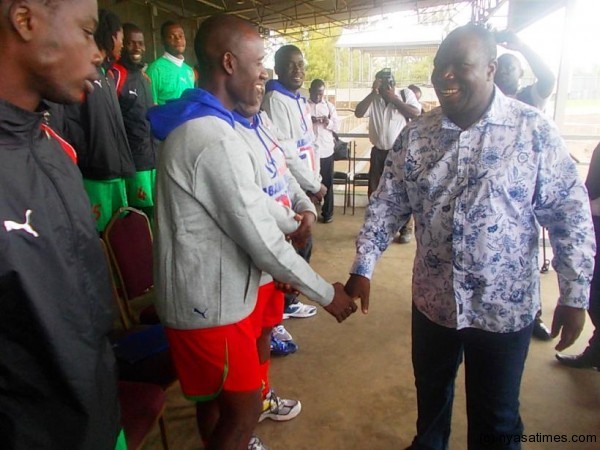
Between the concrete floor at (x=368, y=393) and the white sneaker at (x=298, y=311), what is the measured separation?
0.16 feet

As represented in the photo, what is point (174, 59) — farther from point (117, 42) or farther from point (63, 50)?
point (63, 50)

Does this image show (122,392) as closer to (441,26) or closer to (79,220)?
(79,220)

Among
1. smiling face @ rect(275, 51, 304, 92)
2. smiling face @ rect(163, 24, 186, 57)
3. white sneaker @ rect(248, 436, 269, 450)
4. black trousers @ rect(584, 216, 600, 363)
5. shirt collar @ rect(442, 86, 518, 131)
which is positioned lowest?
white sneaker @ rect(248, 436, 269, 450)

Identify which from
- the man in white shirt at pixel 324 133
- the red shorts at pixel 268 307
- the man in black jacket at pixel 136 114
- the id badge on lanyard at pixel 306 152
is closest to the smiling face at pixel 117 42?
the man in black jacket at pixel 136 114

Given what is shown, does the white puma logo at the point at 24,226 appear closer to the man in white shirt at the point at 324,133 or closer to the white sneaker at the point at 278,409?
the white sneaker at the point at 278,409

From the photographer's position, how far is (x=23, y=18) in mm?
795

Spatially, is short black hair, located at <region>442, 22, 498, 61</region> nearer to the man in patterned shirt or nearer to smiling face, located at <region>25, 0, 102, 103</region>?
the man in patterned shirt

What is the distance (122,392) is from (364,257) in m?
0.95

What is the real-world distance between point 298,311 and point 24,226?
101 inches

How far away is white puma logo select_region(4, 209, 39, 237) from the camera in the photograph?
2.57 ft

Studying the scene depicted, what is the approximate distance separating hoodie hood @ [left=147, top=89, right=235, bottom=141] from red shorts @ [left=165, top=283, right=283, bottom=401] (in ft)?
1.96

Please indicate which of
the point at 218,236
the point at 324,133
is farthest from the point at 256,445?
the point at 324,133

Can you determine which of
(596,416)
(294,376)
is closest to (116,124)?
(294,376)

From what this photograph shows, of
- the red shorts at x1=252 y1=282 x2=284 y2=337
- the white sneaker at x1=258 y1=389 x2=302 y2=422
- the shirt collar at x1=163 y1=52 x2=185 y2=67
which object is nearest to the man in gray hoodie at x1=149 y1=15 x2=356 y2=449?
the red shorts at x1=252 y1=282 x2=284 y2=337
